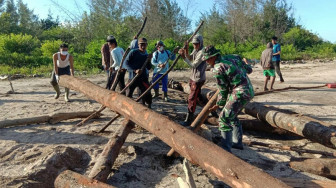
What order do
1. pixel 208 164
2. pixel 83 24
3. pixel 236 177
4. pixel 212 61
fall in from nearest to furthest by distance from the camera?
1. pixel 236 177
2. pixel 208 164
3. pixel 212 61
4. pixel 83 24

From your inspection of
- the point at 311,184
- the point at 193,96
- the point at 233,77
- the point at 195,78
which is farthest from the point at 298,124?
the point at 195,78

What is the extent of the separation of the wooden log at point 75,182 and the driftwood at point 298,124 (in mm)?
3012

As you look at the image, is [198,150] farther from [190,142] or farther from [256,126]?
[256,126]

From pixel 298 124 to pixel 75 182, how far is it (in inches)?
127

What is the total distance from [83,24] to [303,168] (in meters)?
21.6

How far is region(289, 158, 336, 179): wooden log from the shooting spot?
3057 millimetres

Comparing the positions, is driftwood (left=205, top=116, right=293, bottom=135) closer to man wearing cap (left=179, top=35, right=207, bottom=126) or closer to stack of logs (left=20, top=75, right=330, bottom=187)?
stack of logs (left=20, top=75, right=330, bottom=187)

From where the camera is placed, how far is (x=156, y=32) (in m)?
22.6

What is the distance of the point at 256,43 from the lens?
2509 cm

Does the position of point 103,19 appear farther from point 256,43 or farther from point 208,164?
point 208,164

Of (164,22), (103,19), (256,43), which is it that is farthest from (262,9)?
(103,19)

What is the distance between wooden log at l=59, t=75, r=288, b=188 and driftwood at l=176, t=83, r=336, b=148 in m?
2.08

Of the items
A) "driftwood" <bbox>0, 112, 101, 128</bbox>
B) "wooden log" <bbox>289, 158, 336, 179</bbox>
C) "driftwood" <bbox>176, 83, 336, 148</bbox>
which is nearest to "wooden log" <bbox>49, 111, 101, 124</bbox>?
"driftwood" <bbox>0, 112, 101, 128</bbox>

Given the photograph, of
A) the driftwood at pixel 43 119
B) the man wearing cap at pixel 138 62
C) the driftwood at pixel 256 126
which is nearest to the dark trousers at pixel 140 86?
the man wearing cap at pixel 138 62
